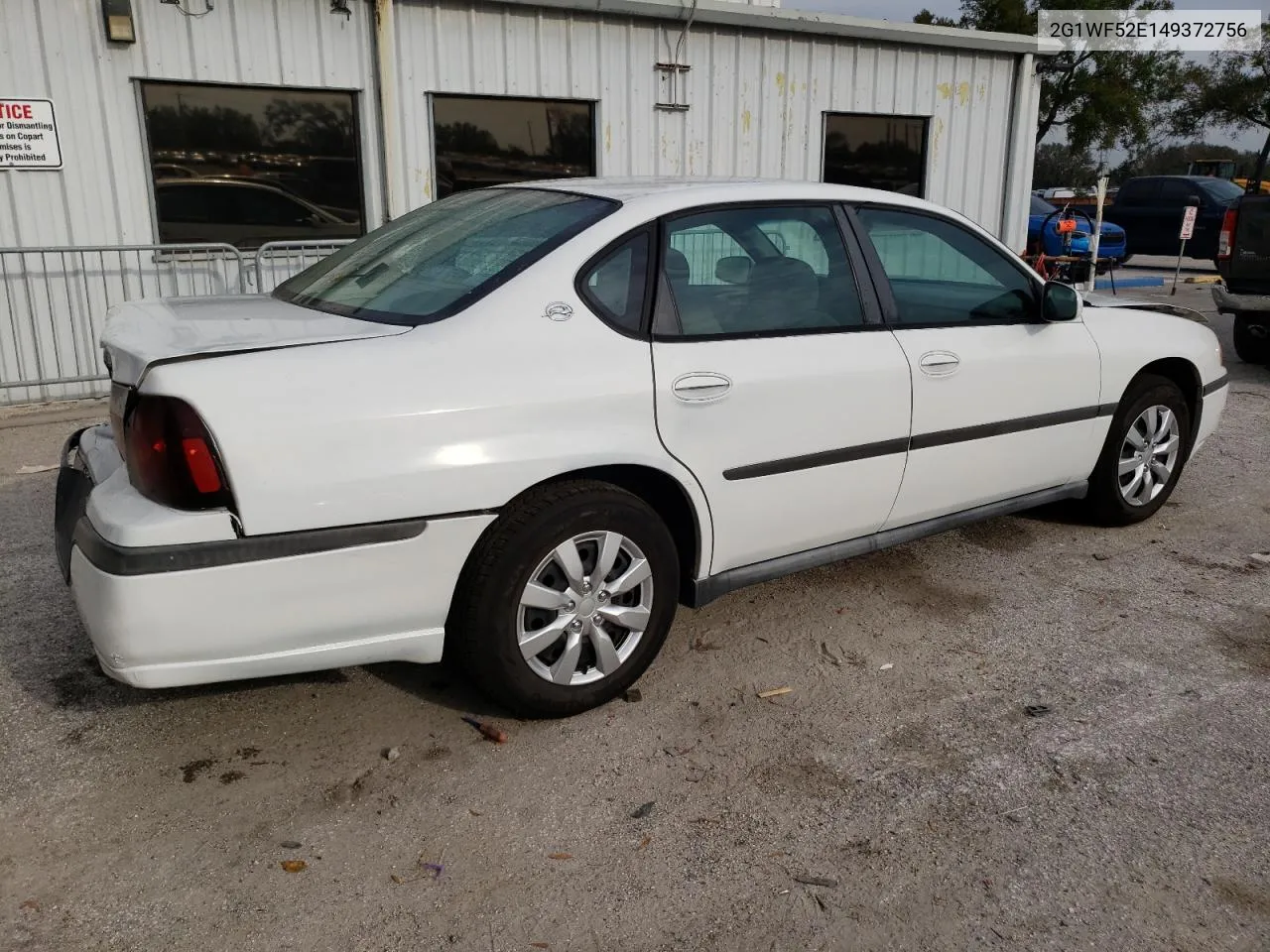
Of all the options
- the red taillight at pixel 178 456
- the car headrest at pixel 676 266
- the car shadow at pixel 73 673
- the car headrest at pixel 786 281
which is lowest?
the car shadow at pixel 73 673

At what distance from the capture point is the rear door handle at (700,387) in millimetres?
3279

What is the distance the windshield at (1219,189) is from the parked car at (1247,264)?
12.6 meters

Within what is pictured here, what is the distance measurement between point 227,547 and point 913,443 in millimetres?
2416

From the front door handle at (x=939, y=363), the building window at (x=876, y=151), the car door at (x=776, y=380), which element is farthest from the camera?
the building window at (x=876, y=151)

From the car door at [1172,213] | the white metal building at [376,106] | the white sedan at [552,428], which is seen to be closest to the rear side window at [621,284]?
the white sedan at [552,428]

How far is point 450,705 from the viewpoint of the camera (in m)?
3.42

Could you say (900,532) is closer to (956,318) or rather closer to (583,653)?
(956,318)

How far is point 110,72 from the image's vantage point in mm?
7566

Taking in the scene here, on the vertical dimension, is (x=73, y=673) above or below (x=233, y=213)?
below

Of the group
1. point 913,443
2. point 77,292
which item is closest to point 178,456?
point 913,443

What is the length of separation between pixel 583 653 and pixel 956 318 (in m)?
2.01

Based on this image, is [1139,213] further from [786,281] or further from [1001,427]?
[786,281]

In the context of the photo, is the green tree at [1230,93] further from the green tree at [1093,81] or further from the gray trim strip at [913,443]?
the gray trim strip at [913,443]

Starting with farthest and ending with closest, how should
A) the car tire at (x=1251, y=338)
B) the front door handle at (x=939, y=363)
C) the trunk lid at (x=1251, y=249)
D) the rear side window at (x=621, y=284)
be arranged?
the car tire at (x=1251, y=338) → the trunk lid at (x=1251, y=249) → the front door handle at (x=939, y=363) → the rear side window at (x=621, y=284)
